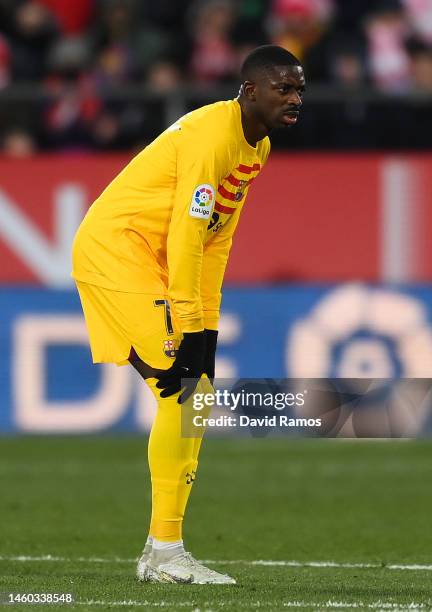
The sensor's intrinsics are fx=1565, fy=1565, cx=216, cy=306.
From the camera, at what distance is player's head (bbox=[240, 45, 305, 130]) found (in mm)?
5930

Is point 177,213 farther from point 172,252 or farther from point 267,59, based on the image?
point 267,59

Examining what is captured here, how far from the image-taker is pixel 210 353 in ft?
20.9

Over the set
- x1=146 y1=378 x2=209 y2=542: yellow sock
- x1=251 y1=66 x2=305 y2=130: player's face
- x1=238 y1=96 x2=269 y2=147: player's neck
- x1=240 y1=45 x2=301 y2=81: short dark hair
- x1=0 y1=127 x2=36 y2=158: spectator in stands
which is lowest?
x1=0 y1=127 x2=36 y2=158: spectator in stands

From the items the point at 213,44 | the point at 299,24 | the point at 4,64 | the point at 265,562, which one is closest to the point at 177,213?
the point at 265,562

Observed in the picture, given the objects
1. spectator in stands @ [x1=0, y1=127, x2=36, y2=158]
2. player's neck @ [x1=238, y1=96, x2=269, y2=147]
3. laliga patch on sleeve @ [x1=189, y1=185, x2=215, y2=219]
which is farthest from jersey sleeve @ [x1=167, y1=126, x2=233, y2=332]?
spectator in stands @ [x1=0, y1=127, x2=36, y2=158]

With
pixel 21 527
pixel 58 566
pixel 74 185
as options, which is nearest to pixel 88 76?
pixel 74 185

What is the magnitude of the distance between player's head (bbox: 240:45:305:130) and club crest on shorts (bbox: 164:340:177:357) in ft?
3.06

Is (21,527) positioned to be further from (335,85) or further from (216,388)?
(335,85)

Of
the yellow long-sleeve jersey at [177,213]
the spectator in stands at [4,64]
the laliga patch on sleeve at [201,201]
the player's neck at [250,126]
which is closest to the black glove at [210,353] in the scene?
the yellow long-sleeve jersey at [177,213]

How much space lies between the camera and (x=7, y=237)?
12414 mm

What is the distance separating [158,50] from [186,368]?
7857 mm

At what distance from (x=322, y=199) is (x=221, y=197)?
660 cm

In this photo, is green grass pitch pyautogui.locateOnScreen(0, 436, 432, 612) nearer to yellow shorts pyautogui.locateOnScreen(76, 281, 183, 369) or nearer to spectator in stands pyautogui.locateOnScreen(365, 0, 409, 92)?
yellow shorts pyautogui.locateOnScreen(76, 281, 183, 369)

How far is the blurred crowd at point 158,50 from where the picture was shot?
12.6 metres
